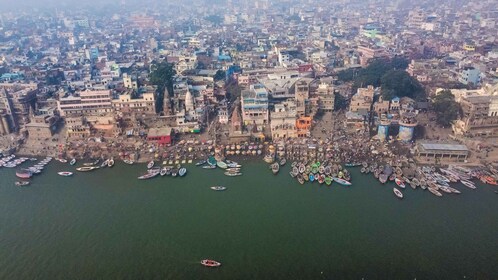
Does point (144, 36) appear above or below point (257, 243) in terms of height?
above

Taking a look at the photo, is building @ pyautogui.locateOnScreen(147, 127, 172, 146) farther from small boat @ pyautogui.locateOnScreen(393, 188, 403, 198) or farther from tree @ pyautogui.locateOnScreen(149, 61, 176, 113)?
small boat @ pyautogui.locateOnScreen(393, 188, 403, 198)

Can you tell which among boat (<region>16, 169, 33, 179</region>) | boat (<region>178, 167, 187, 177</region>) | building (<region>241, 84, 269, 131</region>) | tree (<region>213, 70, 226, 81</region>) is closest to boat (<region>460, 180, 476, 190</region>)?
building (<region>241, 84, 269, 131</region>)

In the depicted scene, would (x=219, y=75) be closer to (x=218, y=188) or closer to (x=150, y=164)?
(x=150, y=164)

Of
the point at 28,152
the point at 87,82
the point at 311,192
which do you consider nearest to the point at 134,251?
the point at 311,192

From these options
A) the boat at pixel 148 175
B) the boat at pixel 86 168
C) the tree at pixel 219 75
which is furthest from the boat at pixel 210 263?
the tree at pixel 219 75

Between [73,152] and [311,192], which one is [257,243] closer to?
[311,192]

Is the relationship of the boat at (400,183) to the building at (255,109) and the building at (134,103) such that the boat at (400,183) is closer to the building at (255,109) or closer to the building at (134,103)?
Answer: the building at (255,109)

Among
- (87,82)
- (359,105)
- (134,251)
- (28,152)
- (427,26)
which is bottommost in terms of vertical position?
(134,251)
